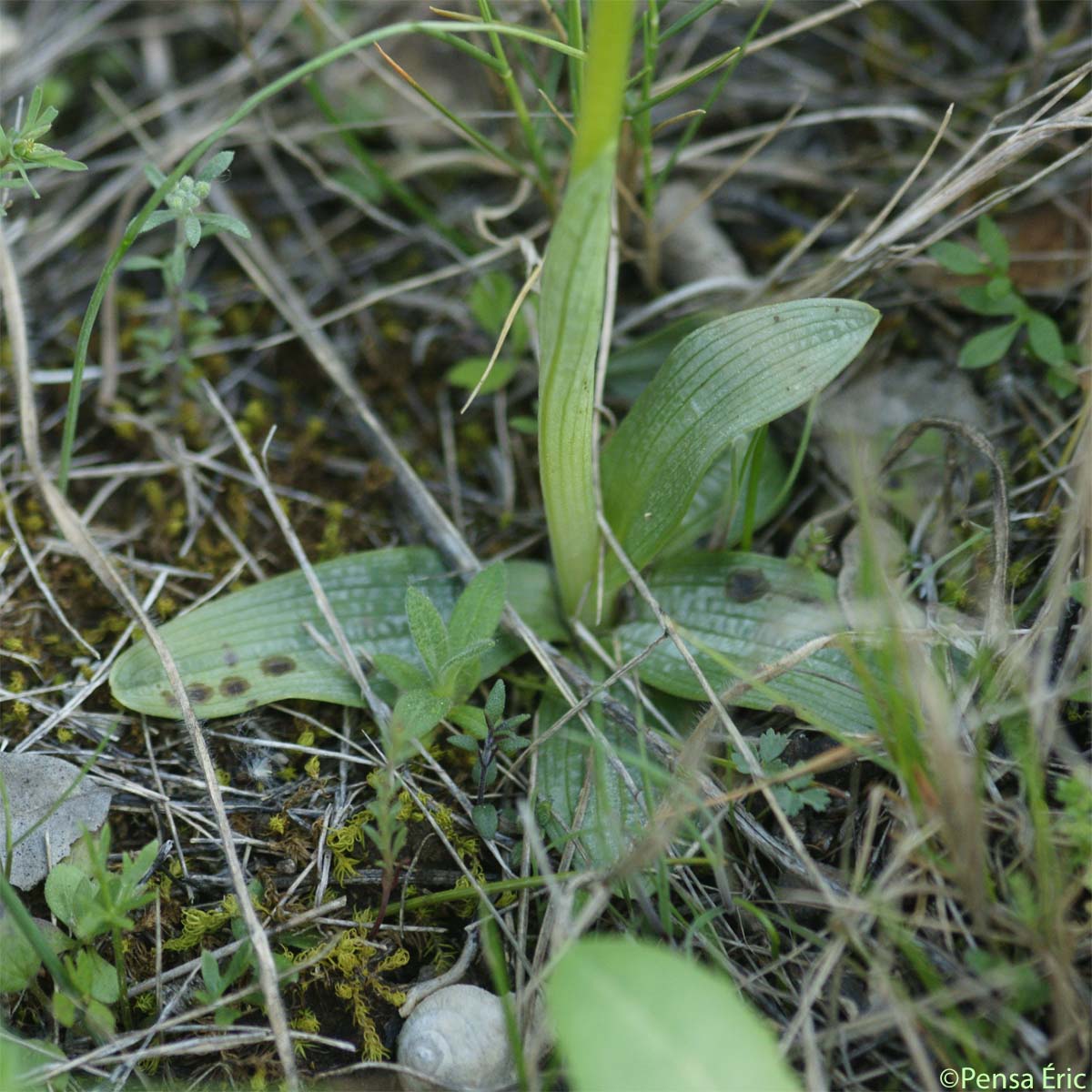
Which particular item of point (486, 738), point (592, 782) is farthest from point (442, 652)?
point (592, 782)

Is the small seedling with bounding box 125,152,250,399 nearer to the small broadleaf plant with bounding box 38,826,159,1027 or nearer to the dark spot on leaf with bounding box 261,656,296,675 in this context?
the dark spot on leaf with bounding box 261,656,296,675

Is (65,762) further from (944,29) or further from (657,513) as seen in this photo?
(944,29)

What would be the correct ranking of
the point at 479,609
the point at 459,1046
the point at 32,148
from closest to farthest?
the point at 459,1046 → the point at 32,148 → the point at 479,609

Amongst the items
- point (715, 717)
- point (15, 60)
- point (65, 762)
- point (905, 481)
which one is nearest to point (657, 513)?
point (715, 717)

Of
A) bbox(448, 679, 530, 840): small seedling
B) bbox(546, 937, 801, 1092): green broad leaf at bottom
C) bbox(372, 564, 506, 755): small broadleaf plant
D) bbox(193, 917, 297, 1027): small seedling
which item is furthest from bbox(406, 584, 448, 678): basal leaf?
bbox(546, 937, 801, 1092): green broad leaf at bottom
